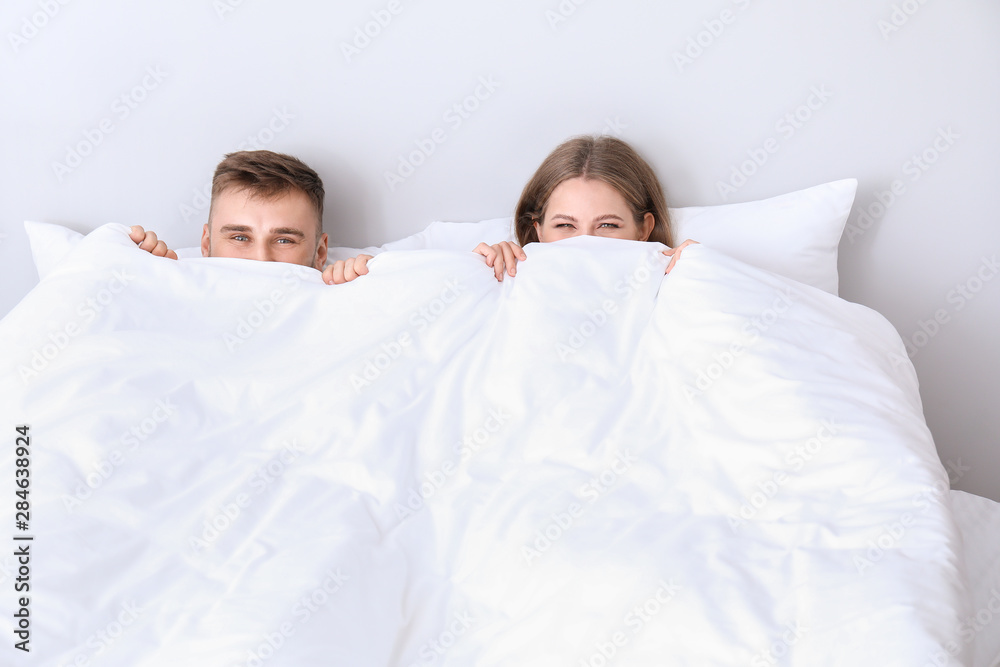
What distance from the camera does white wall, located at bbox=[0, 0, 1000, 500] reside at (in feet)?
5.06

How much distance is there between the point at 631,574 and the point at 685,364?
42cm

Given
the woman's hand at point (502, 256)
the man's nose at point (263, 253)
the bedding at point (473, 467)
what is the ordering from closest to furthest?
the bedding at point (473, 467)
the woman's hand at point (502, 256)
the man's nose at point (263, 253)

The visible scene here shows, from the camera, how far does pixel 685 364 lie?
113 cm

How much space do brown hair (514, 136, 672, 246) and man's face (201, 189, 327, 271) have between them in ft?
1.58

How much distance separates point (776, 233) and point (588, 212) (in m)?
0.40

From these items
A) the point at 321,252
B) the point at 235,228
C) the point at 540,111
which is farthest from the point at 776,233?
the point at 235,228

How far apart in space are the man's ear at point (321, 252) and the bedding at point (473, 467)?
23cm

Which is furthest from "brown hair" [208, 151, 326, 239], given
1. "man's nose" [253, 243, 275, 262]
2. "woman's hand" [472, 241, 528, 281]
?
"woman's hand" [472, 241, 528, 281]

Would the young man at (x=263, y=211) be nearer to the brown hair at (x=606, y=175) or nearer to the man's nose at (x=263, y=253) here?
the man's nose at (x=263, y=253)

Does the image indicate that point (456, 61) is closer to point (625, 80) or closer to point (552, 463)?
point (625, 80)

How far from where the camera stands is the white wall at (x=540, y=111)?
5.06 ft

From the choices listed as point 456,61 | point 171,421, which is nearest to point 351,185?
point 456,61

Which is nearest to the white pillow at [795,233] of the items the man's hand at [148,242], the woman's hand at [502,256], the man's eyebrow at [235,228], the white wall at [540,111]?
the white wall at [540,111]

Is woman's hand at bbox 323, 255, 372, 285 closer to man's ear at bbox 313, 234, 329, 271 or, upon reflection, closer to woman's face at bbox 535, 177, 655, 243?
man's ear at bbox 313, 234, 329, 271
